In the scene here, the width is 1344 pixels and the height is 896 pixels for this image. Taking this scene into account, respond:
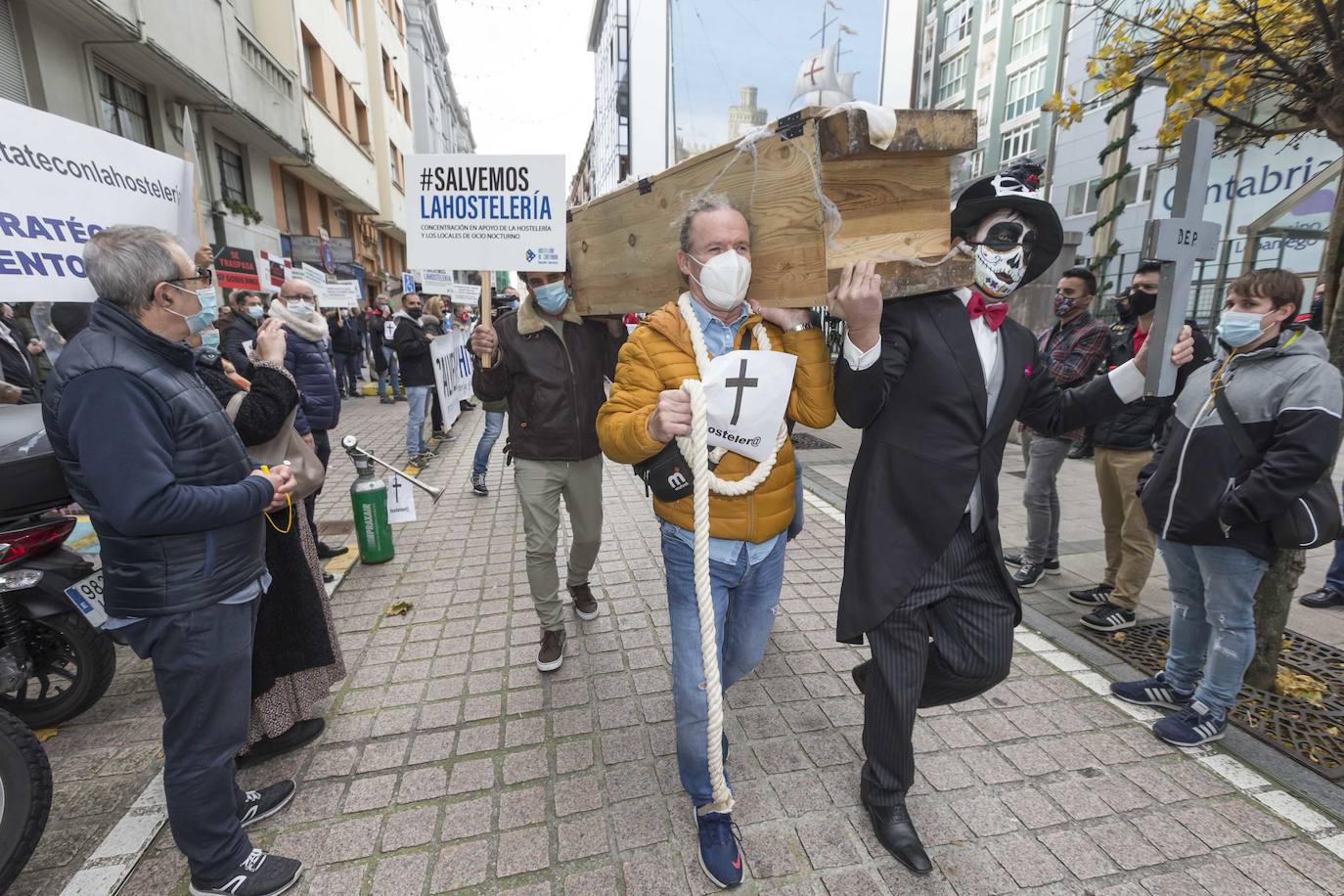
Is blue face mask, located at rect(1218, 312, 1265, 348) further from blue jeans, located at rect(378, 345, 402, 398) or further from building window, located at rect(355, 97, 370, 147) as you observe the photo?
building window, located at rect(355, 97, 370, 147)

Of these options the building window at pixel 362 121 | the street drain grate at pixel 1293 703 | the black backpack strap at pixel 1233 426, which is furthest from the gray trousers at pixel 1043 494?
the building window at pixel 362 121

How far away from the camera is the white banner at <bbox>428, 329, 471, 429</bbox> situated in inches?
345

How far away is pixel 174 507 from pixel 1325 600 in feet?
21.2

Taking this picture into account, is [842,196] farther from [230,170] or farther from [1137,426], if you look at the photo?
[230,170]

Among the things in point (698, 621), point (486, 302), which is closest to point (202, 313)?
point (486, 302)

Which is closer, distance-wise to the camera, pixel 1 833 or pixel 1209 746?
pixel 1 833

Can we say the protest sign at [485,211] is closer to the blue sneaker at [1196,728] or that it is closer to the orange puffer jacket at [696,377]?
the orange puffer jacket at [696,377]

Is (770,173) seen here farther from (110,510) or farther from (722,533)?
(110,510)

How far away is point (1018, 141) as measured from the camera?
2336cm

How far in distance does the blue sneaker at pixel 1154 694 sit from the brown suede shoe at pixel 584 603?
2.92 metres

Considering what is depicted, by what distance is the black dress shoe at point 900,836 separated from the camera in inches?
87.6

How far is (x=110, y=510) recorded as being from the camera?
177 cm

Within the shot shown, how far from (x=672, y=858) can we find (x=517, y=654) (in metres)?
1.68

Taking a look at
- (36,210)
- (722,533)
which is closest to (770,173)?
(722,533)
